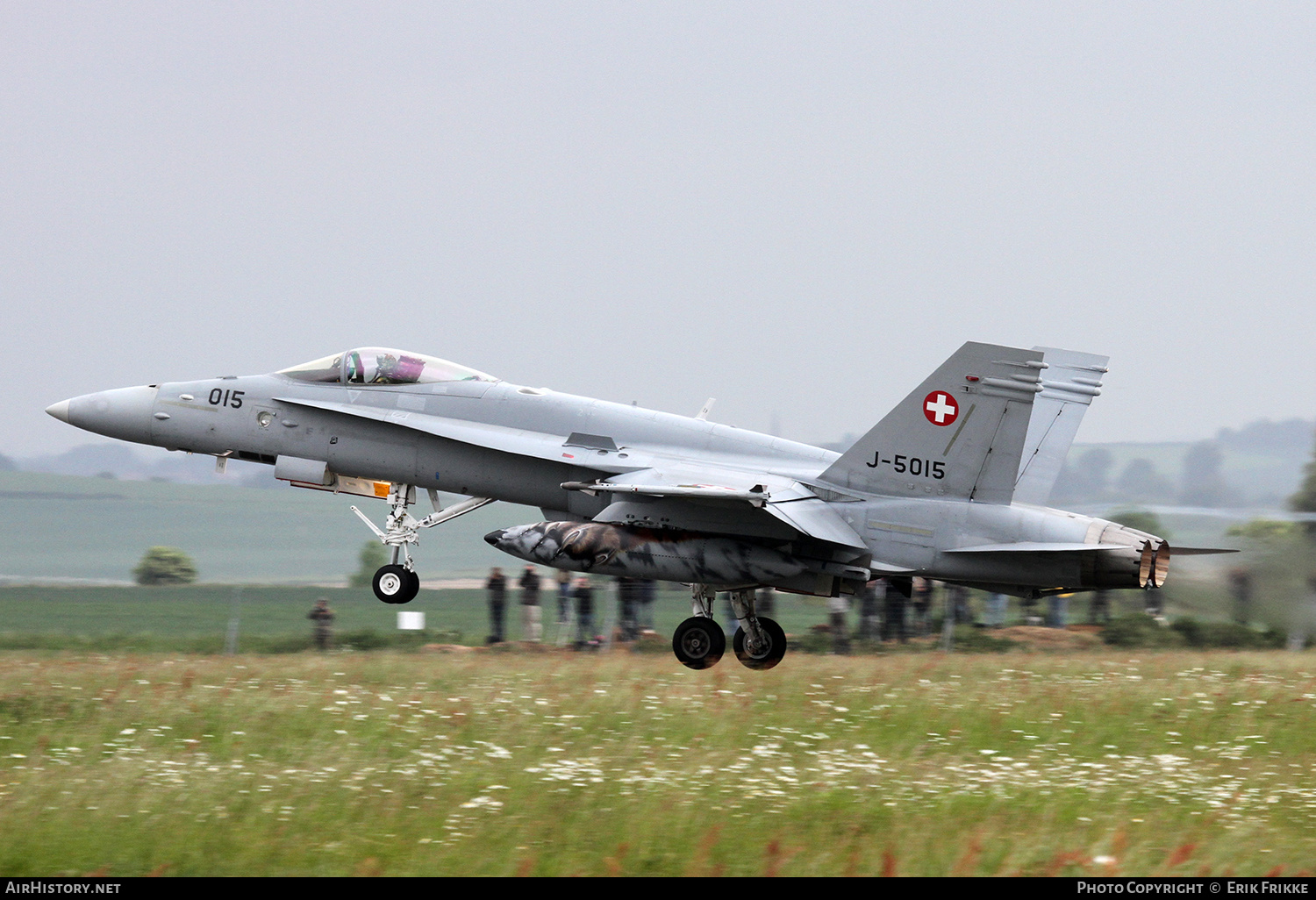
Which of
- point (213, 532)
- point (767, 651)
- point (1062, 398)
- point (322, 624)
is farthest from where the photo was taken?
point (213, 532)

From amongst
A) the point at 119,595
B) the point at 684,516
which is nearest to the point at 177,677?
the point at 684,516

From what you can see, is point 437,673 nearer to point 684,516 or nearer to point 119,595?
point 684,516

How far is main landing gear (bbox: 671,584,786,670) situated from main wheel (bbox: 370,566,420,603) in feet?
10.2

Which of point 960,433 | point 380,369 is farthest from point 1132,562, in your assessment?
point 380,369

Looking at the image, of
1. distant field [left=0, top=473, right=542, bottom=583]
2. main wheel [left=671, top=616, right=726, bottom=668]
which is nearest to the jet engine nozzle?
main wheel [left=671, top=616, right=726, bottom=668]

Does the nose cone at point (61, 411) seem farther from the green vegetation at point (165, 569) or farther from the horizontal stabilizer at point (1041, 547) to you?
the green vegetation at point (165, 569)

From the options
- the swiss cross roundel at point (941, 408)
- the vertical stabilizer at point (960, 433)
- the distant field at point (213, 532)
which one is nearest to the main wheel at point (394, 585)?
the vertical stabilizer at point (960, 433)

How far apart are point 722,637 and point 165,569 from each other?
1223 inches

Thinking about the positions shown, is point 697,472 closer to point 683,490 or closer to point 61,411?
point 683,490

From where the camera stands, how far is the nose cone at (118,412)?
1552 cm

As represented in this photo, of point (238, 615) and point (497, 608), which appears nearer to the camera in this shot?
point (497, 608)

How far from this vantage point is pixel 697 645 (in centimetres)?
1445

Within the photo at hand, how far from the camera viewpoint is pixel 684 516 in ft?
45.5

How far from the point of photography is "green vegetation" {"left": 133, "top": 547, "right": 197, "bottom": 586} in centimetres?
3944
